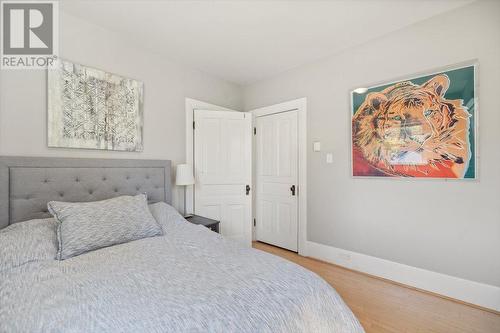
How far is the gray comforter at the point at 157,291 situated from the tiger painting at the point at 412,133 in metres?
1.73

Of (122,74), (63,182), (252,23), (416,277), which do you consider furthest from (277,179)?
(63,182)

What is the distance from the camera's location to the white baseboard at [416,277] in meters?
1.91

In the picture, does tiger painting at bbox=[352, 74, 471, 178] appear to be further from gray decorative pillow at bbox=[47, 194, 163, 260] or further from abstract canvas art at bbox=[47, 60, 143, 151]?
abstract canvas art at bbox=[47, 60, 143, 151]

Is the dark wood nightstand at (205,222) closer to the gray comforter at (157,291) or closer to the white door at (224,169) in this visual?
the white door at (224,169)

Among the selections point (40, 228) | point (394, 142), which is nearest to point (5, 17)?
point (40, 228)

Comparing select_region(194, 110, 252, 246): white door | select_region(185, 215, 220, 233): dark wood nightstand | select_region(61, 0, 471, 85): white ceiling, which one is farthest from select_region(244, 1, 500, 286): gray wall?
select_region(185, 215, 220, 233): dark wood nightstand

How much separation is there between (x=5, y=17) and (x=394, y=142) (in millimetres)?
3589

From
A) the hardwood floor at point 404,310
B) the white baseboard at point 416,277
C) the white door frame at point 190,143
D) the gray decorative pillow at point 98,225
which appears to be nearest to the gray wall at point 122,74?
the white door frame at point 190,143

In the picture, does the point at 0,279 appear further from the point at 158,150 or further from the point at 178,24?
the point at 178,24

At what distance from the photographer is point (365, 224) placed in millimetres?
2576

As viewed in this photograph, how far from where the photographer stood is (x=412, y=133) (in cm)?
224

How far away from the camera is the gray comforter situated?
85 centimetres

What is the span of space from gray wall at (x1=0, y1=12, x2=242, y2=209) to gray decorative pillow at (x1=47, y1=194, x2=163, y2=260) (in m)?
0.66

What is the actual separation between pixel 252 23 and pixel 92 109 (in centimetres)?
174
